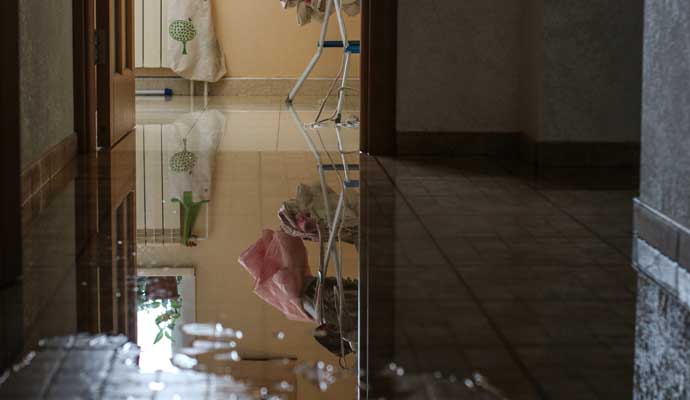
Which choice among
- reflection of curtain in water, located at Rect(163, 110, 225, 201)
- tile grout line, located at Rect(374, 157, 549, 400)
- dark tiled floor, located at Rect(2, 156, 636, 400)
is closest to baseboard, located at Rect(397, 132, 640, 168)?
dark tiled floor, located at Rect(2, 156, 636, 400)

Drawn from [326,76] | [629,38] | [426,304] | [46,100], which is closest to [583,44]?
[629,38]

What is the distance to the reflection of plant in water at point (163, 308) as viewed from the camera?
70.0 inches

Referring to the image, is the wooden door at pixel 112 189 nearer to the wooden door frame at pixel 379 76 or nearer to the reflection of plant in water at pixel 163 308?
the reflection of plant in water at pixel 163 308

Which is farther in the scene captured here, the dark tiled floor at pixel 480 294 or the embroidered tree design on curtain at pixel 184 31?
the embroidered tree design on curtain at pixel 184 31

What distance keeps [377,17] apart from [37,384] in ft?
9.64

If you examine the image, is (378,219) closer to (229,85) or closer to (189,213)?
(189,213)

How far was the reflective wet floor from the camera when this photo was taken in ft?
5.05

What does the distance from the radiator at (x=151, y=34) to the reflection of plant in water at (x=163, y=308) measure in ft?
19.5

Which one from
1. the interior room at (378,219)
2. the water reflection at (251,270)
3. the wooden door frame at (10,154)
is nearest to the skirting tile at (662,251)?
the interior room at (378,219)

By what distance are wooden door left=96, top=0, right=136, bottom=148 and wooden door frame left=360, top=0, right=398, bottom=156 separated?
39.1 inches

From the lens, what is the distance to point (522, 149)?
4301 mm

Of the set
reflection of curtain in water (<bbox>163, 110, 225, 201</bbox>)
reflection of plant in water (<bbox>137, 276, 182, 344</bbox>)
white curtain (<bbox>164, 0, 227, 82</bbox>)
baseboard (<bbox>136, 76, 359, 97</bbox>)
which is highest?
white curtain (<bbox>164, 0, 227, 82</bbox>)

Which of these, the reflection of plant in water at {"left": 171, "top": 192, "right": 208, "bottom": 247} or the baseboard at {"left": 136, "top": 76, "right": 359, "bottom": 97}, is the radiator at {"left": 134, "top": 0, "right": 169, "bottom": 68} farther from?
the reflection of plant in water at {"left": 171, "top": 192, "right": 208, "bottom": 247}

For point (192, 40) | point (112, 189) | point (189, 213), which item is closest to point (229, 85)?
point (192, 40)
